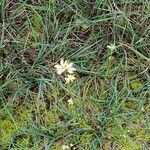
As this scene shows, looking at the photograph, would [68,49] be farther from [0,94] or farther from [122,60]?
[0,94]

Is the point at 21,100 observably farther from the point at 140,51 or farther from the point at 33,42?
the point at 140,51

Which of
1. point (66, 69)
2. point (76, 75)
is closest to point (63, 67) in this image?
point (66, 69)

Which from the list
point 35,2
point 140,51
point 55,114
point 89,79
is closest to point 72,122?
point 55,114

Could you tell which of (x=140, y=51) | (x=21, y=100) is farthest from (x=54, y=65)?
(x=140, y=51)

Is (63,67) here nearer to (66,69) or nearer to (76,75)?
(66,69)

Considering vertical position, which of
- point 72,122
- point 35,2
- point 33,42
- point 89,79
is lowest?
point 72,122

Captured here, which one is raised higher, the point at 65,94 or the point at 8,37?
the point at 8,37
